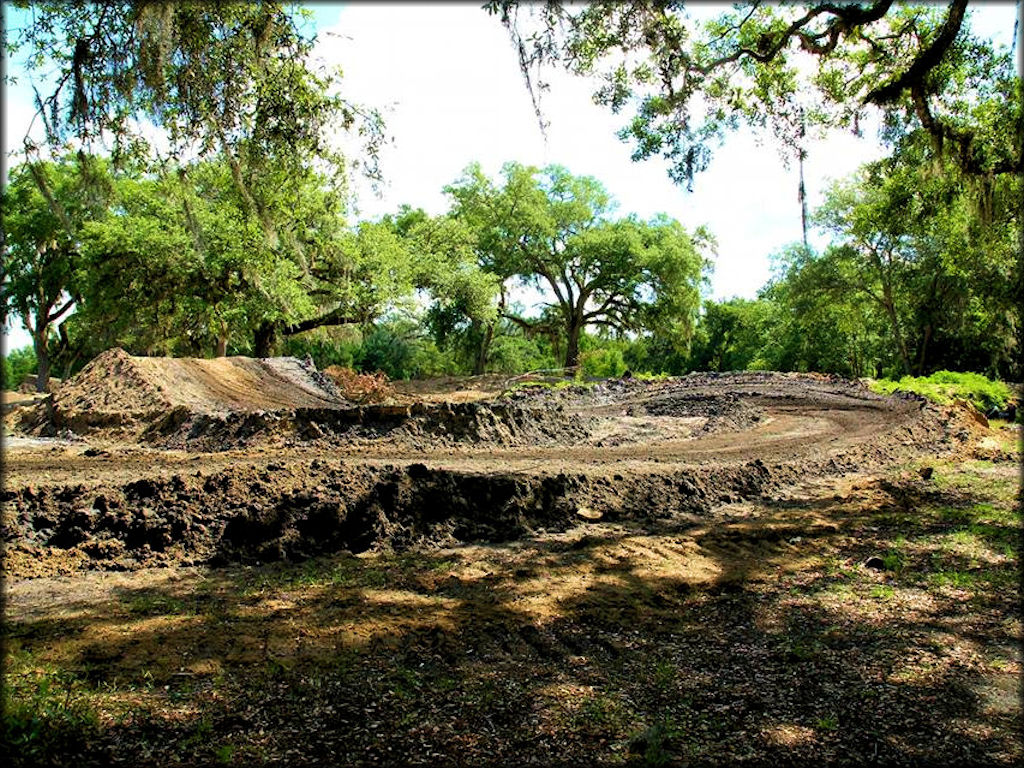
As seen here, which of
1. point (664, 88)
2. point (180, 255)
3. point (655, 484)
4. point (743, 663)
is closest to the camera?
point (743, 663)

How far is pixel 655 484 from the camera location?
9.11 meters

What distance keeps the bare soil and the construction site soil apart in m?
0.05

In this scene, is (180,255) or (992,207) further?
(180,255)

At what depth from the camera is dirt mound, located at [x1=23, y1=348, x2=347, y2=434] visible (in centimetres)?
1375

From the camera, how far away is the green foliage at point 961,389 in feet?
67.9

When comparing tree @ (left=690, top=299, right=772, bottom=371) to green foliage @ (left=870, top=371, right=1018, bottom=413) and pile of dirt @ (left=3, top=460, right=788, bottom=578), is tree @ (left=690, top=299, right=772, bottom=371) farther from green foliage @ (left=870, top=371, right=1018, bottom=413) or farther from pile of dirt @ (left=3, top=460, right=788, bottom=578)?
pile of dirt @ (left=3, top=460, right=788, bottom=578)

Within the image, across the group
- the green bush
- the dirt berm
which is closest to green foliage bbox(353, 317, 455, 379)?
the green bush

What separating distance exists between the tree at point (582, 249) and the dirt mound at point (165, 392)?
16657mm

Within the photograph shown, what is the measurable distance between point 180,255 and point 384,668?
18.8m

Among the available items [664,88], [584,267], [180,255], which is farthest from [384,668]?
[584,267]

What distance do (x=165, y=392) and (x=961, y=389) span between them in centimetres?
2224

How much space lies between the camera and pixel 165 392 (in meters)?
14.6

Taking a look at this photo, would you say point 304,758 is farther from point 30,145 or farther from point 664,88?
point 664,88

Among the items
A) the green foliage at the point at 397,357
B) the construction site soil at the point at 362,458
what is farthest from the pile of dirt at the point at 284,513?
the green foliage at the point at 397,357
